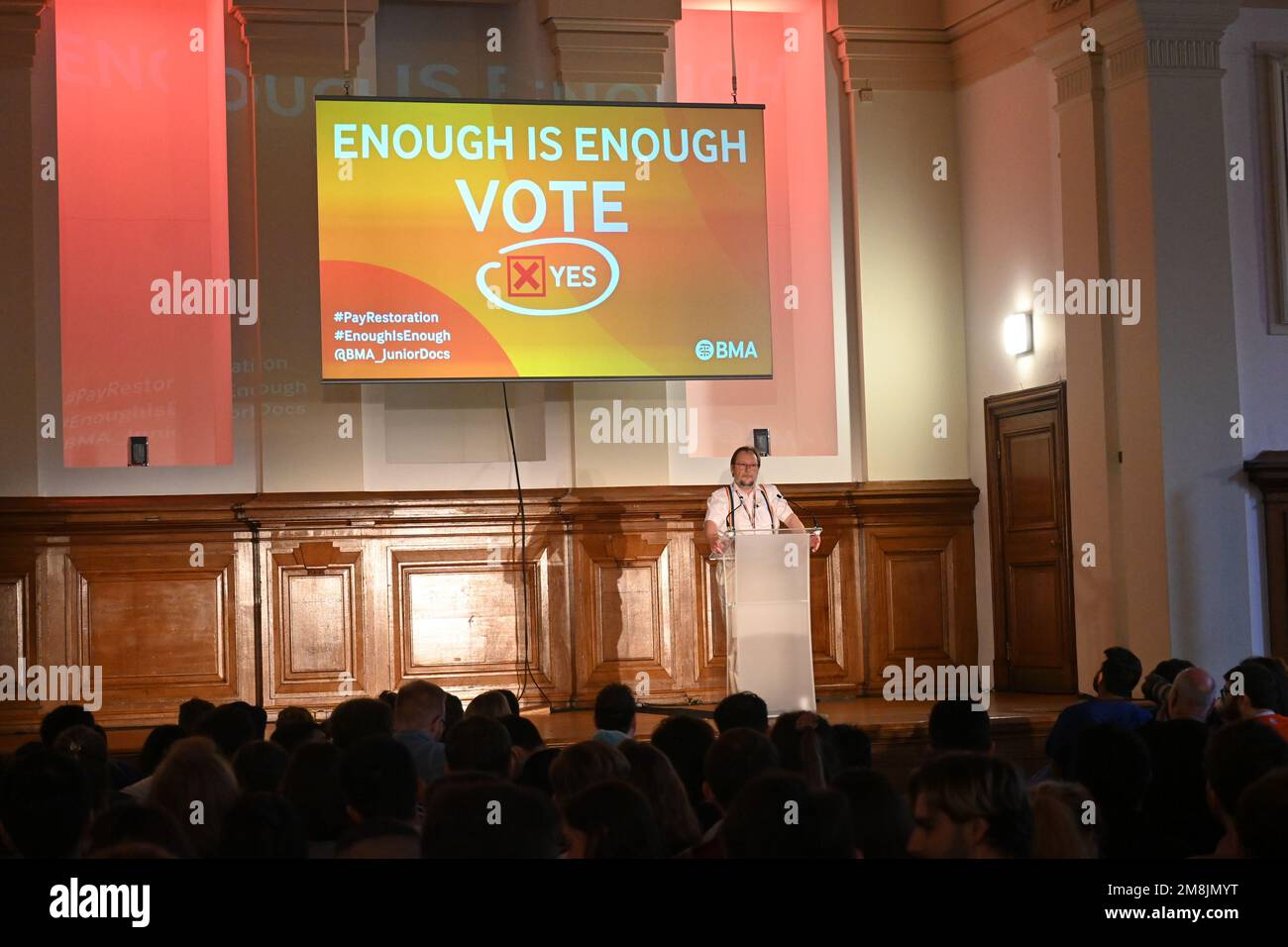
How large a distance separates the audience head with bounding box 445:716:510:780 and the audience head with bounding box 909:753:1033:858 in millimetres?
1379

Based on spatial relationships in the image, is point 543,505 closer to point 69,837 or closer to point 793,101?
point 793,101

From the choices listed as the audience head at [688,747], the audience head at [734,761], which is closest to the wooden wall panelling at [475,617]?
the audience head at [688,747]

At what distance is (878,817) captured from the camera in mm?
3047

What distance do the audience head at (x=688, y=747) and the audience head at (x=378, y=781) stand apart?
103cm

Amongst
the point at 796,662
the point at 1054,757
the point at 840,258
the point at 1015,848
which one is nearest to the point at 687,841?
the point at 1015,848

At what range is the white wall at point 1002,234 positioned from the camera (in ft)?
30.5

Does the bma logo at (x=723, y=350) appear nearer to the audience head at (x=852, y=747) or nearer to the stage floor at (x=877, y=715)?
the stage floor at (x=877, y=715)

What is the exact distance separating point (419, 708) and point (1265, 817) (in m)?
2.84

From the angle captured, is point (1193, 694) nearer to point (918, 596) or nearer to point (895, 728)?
point (895, 728)

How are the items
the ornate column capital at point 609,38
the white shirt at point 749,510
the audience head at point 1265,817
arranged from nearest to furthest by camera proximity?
the audience head at point 1265,817 → the white shirt at point 749,510 → the ornate column capital at point 609,38

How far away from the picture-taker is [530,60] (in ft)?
32.4

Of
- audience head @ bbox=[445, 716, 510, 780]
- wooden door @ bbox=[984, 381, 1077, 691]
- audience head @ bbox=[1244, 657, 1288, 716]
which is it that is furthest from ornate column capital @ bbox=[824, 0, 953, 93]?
audience head @ bbox=[445, 716, 510, 780]

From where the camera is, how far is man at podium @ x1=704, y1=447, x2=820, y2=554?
8086 mm

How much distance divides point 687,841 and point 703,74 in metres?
7.92
